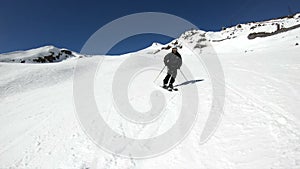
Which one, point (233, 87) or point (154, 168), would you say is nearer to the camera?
point (154, 168)

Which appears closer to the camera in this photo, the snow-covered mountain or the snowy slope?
the snow-covered mountain

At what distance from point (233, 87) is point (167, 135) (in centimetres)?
516

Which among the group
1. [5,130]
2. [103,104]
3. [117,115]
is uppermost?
[103,104]

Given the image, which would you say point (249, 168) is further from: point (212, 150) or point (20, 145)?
point (20, 145)

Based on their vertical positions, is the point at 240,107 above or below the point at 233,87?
below

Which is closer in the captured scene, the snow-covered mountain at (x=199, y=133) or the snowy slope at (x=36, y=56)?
the snow-covered mountain at (x=199, y=133)

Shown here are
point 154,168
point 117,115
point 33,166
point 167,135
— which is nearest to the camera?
point 154,168

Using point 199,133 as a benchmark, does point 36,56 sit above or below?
above

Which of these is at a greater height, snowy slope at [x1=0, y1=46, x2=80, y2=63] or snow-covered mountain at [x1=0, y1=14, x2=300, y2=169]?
snowy slope at [x1=0, y1=46, x2=80, y2=63]

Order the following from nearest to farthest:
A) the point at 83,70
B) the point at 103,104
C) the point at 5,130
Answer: the point at 5,130
the point at 103,104
the point at 83,70

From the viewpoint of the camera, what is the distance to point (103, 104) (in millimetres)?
9180

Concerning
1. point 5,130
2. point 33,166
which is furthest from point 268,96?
point 5,130

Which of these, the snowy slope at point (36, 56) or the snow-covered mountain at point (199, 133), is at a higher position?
the snowy slope at point (36, 56)

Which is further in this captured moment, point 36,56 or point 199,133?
point 36,56
